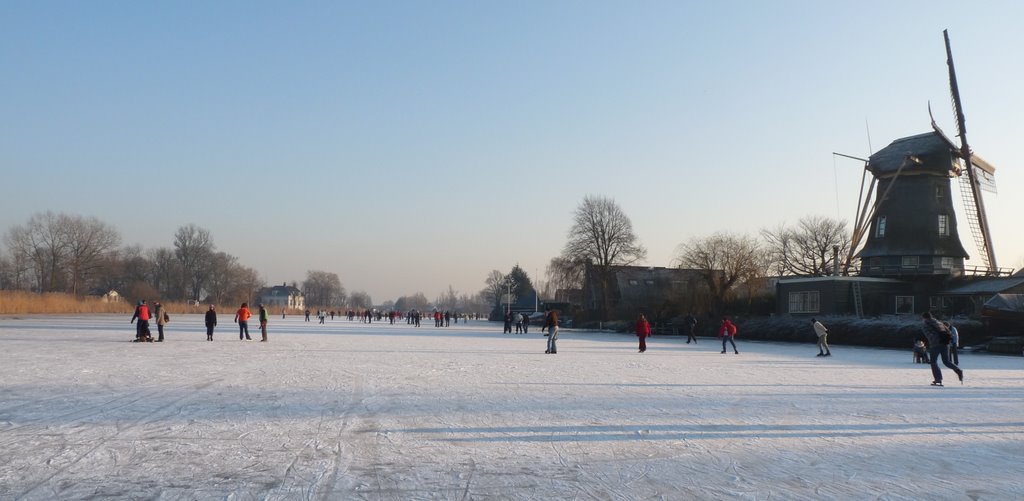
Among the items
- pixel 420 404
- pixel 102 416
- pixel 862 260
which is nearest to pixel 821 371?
pixel 420 404

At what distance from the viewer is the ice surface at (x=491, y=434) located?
5703mm

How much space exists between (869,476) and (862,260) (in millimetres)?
40336

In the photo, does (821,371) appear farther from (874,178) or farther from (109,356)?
(874,178)

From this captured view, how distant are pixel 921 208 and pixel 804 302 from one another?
8.34 meters

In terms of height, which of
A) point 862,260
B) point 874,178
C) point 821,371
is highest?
point 874,178

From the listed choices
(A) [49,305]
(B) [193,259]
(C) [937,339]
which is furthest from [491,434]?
(B) [193,259]

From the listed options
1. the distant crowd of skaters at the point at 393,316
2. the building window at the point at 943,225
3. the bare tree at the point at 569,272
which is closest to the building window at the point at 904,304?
the building window at the point at 943,225

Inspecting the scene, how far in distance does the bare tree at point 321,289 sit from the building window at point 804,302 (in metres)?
146

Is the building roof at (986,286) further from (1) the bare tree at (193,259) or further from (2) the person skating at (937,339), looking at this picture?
(1) the bare tree at (193,259)

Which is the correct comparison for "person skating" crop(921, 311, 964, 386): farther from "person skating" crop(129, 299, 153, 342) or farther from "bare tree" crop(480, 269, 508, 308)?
"bare tree" crop(480, 269, 508, 308)

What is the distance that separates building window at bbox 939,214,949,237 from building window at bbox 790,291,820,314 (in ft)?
26.2

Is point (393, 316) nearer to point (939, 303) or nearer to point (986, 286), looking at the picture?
point (939, 303)

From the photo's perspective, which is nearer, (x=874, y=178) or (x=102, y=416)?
(x=102, y=416)

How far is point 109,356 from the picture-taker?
16906mm
